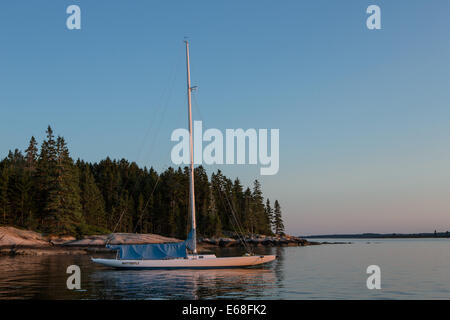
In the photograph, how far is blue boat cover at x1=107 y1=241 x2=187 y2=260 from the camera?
39250 mm

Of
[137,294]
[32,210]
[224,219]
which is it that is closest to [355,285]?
[137,294]

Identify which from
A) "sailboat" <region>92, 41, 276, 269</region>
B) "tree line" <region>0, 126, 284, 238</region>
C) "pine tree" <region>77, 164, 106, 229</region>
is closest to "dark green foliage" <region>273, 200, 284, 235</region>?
"tree line" <region>0, 126, 284, 238</region>

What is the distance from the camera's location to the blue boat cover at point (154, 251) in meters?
39.2

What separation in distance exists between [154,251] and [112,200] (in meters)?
98.7

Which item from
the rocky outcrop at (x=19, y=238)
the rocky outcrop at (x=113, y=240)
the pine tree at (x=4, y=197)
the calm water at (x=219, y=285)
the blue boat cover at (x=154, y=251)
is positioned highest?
the pine tree at (x=4, y=197)

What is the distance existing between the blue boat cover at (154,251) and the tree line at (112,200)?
26261 millimetres

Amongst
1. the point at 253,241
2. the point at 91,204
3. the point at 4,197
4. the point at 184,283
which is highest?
the point at 4,197

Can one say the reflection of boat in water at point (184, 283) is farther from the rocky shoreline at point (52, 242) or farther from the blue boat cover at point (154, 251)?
the rocky shoreline at point (52, 242)

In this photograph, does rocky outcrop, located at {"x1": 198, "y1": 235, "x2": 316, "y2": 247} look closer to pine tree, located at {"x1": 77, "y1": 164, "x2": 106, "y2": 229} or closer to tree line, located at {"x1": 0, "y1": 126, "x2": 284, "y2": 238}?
tree line, located at {"x1": 0, "y1": 126, "x2": 284, "y2": 238}

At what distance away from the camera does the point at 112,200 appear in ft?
440

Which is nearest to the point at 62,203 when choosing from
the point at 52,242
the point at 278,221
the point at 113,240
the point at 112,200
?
the point at 52,242

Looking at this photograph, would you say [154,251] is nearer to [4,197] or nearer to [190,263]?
[190,263]

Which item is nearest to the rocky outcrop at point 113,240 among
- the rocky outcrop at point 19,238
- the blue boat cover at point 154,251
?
the rocky outcrop at point 19,238
